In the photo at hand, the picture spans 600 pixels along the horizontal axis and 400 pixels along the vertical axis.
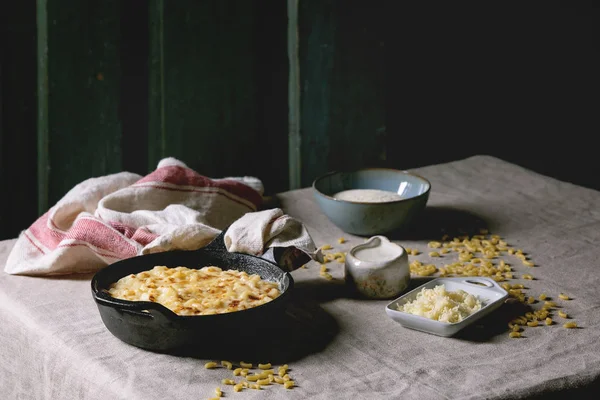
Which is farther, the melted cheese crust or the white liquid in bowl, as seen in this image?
the white liquid in bowl

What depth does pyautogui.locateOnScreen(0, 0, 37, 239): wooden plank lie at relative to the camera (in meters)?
2.66

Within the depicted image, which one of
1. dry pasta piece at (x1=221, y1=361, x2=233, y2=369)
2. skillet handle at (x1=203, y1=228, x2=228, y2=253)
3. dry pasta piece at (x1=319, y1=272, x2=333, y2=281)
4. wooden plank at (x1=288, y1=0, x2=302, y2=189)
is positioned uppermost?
wooden plank at (x1=288, y1=0, x2=302, y2=189)

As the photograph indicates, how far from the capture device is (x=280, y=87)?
3264mm

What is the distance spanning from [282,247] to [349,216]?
0.35 m

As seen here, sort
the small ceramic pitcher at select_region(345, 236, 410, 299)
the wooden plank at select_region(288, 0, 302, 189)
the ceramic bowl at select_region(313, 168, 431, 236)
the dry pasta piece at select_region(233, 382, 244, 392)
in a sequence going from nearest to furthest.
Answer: the dry pasta piece at select_region(233, 382, 244, 392)
the small ceramic pitcher at select_region(345, 236, 410, 299)
the ceramic bowl at select_region(313, 168, 431, 236)
the wooden plank at select_region(288, 0, 302, 189)

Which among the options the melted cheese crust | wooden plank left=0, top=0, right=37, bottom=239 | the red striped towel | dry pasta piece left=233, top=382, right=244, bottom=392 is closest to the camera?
dry pasta piece left=233, top=382, right=244, bottom=392

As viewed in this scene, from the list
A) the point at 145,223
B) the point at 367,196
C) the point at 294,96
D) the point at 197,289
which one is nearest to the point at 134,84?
the point at 294,96

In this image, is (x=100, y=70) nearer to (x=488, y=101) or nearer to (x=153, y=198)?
(x=153, y=198)

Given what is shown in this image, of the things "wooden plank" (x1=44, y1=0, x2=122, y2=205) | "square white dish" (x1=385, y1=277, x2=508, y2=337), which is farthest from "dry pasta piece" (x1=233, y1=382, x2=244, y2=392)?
"wooden plank" (x1=44, y1=0, x2=122, y2=205)

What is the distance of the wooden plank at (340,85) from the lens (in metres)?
3.06

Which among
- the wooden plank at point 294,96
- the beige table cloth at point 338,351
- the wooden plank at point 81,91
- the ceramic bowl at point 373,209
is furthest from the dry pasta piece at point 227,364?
the wooden plank at point 294,96

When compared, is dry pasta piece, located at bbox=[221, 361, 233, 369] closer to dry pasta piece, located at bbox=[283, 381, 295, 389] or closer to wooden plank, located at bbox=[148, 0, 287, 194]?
dry pasta piece, located at bbox=[283, 381, 295, 389]

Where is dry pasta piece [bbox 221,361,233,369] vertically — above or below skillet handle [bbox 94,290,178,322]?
below

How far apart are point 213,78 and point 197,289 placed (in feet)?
4.45
